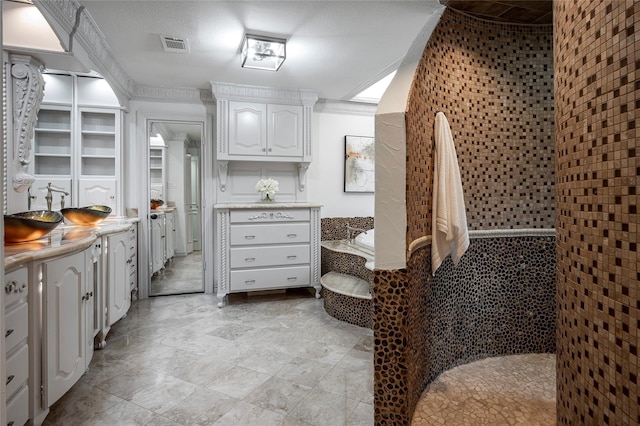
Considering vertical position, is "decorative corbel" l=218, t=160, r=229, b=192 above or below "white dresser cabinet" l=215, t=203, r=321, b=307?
above

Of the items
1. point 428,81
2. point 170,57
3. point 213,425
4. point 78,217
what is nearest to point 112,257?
point 78,217

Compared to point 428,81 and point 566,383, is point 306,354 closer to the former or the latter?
point 566,383

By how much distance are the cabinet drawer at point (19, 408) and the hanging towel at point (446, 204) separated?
195 cm

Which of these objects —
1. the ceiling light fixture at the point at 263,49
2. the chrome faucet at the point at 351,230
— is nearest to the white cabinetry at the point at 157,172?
the ceiling light fixture at the point at 263,49

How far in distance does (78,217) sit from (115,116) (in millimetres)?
1430

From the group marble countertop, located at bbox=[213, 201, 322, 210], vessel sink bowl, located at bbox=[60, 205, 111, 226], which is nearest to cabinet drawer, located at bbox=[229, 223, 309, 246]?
marble countertop, located at bbox=[213, 201, 322, 210]

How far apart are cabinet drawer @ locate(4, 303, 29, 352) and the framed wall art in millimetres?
3619

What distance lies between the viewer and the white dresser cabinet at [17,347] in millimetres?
1349

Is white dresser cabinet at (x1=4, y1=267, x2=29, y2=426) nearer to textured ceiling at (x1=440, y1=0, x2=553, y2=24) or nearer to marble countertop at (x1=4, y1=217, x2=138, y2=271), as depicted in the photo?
marble countertop at (x1=4, y1=217, x2=138, y2=271)

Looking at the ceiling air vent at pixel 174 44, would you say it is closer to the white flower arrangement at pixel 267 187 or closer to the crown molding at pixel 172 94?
the crown molding at pixel 172 94

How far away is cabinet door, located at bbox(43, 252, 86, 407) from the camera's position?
5.36ft

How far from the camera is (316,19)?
97.1 inches

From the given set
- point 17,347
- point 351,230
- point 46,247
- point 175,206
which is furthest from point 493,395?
point 175,206

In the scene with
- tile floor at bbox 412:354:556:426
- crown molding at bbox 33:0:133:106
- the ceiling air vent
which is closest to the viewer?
tile floor at bbox 412:354:556:426
